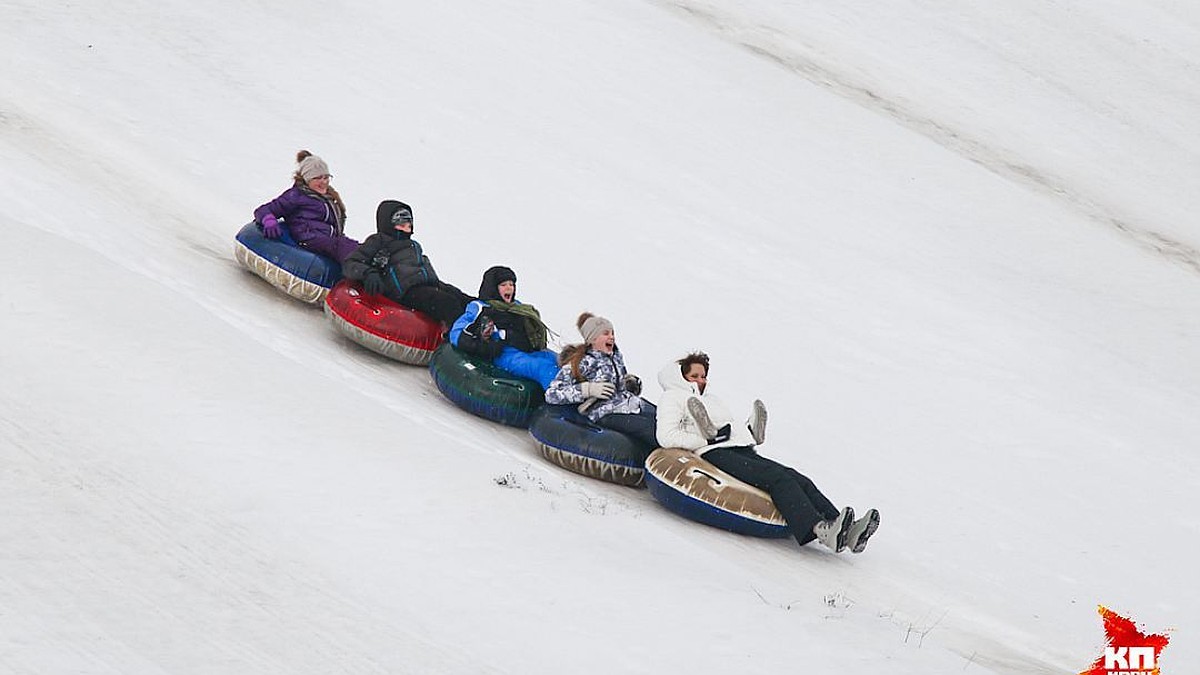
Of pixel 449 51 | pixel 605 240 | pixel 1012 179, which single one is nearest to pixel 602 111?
pixel 449 51

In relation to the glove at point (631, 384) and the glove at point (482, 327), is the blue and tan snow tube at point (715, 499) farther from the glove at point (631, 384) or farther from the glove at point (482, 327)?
the glove at point (482, 327)

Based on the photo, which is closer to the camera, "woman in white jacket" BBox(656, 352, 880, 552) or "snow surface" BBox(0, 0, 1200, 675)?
"snow surface" BBox(0, 0, 1200, 675)

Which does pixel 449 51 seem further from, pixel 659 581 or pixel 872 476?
pixel 659 581

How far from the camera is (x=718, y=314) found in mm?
14555

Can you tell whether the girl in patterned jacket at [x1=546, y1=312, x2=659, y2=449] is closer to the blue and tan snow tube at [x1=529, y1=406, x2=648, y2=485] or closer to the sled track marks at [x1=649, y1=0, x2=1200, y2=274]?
the blue and tan snow tube at [x1=529, y1=406, x2=648, y2=485]

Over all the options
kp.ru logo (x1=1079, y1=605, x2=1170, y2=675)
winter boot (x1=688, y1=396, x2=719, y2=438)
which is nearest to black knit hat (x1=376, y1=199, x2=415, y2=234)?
winter boot (x1=688, y1=396, x2=719, y2=438)

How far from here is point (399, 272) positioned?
11086 mm

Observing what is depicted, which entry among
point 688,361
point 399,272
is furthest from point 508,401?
point 399,272

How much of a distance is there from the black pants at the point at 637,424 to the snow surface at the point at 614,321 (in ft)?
1.77

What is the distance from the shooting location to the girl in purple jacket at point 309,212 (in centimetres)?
1166

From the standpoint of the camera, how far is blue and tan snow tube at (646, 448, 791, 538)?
8.86m

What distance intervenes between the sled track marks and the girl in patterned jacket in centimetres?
1277

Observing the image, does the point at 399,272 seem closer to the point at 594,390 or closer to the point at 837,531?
the point at 594,390

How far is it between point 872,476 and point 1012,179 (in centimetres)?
1134
